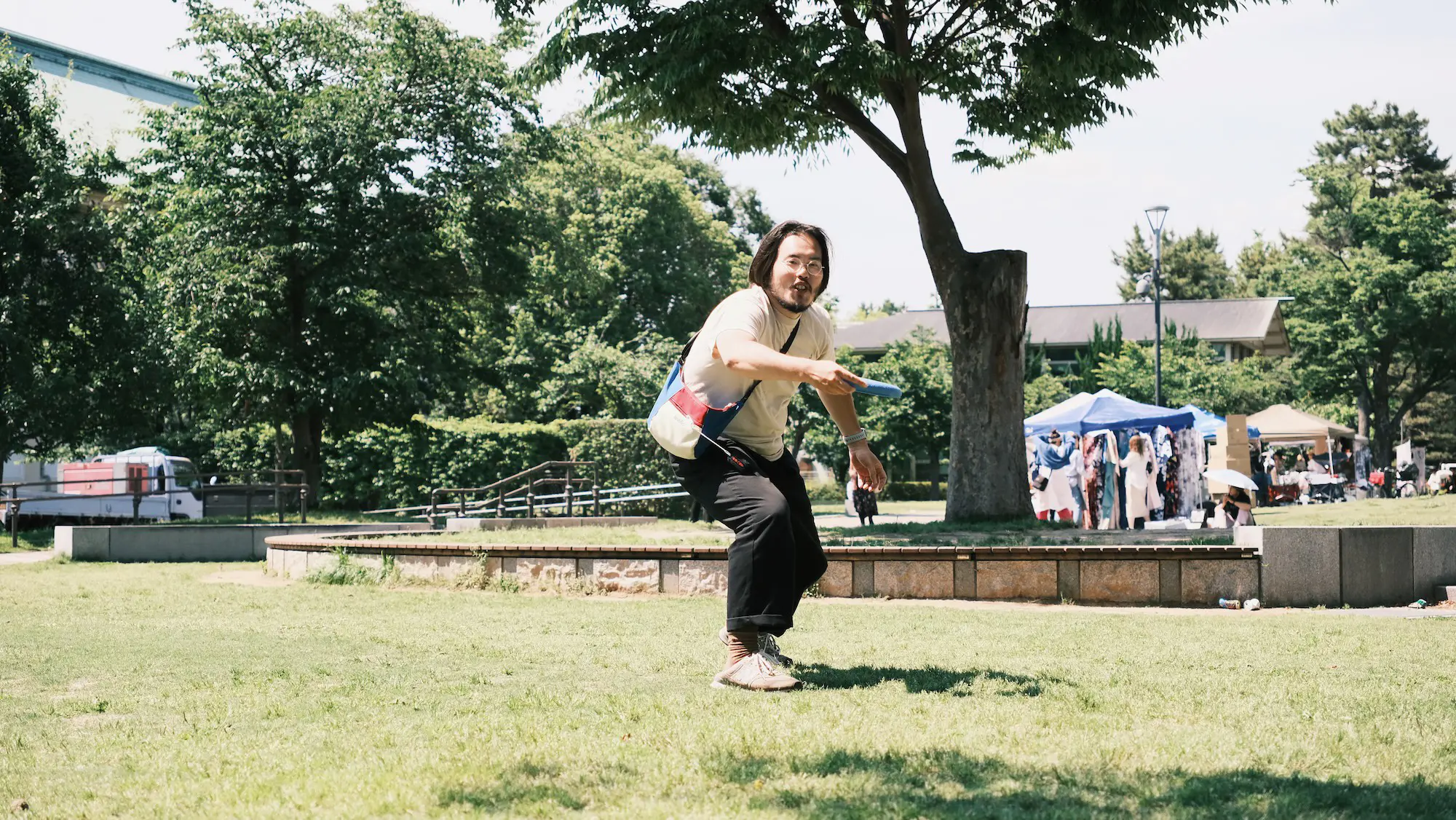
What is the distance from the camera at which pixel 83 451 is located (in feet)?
129

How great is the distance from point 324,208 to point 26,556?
12.9m

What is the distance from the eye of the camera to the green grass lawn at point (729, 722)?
3.14 m

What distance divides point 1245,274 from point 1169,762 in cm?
8929

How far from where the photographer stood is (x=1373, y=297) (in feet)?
170

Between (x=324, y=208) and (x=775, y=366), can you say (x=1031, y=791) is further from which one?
(x=324, y=208)

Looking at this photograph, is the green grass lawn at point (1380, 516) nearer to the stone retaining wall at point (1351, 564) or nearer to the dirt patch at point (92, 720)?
the stone retaining wall at point (1351, 564)

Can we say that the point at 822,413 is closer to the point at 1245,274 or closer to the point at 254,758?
the point at 254,758

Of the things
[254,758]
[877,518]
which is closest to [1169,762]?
[254,758]

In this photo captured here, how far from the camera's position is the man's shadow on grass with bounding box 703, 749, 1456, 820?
118 inches

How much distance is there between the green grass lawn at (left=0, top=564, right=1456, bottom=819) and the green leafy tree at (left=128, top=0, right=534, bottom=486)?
22.0 metres

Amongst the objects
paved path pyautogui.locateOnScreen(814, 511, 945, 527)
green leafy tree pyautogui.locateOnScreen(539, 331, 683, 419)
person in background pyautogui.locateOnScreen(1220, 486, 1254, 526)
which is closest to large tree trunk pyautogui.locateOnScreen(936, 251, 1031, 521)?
Answer: person in background pyautogui.locateOnScreen(1220, 486, 1254, 526)

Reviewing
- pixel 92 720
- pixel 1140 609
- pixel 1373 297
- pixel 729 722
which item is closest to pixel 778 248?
pixel 729 722

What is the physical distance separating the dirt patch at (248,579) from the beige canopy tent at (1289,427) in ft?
98.8

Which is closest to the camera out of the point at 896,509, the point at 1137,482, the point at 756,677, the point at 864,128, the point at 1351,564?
the point at 756,677
